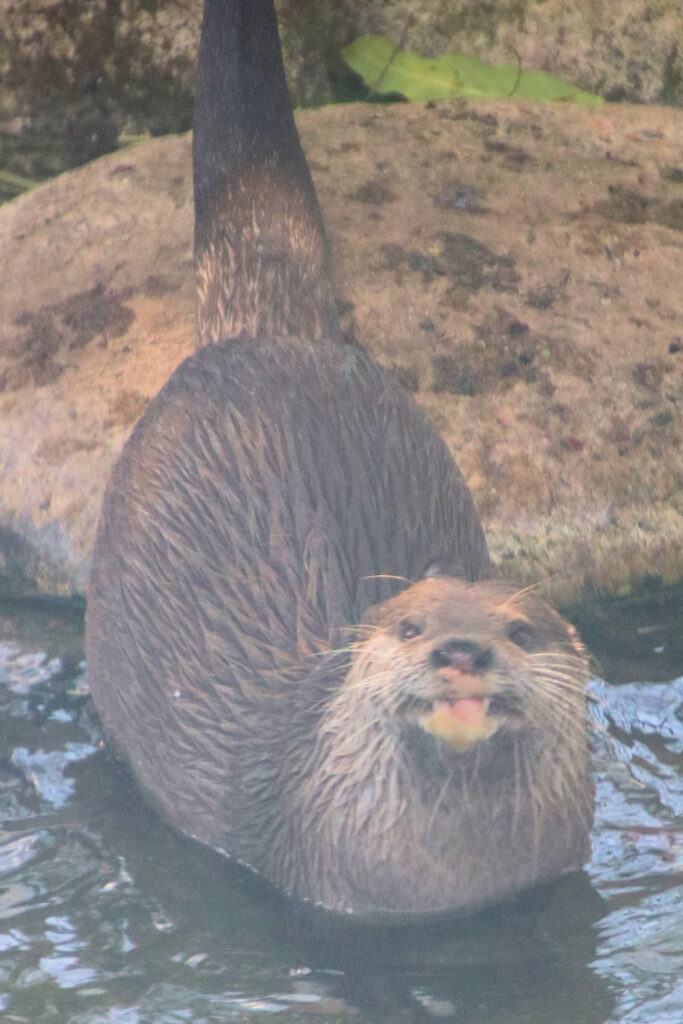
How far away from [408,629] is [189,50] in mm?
3120

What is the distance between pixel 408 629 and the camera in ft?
7.43

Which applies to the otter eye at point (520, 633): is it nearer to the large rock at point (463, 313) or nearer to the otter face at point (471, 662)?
the otter face at point (471, 662)

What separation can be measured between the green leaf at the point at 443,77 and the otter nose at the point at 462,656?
117 inches

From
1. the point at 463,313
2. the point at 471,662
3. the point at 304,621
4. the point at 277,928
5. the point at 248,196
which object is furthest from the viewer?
the point at 463,313

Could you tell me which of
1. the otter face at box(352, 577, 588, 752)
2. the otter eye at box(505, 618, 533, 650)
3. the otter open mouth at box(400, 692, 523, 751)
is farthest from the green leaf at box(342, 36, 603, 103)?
the otter open mouth at box(400, 692, 523, 751)

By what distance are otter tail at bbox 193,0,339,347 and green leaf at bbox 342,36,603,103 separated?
1.37m

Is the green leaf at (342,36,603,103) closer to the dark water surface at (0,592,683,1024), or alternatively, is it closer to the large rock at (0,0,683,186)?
the large rock at (0,0,683,186)

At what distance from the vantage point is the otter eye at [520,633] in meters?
2.23

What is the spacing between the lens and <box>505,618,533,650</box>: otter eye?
7.32ft

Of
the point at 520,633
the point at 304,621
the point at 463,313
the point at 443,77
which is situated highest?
the point at 443,77

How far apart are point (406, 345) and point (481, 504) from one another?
19.8 inches

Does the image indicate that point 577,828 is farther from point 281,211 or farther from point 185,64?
point 185,64

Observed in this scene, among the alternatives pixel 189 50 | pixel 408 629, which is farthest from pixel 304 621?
pixel 189 50

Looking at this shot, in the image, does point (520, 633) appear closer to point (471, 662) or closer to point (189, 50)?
point (471, 662)
